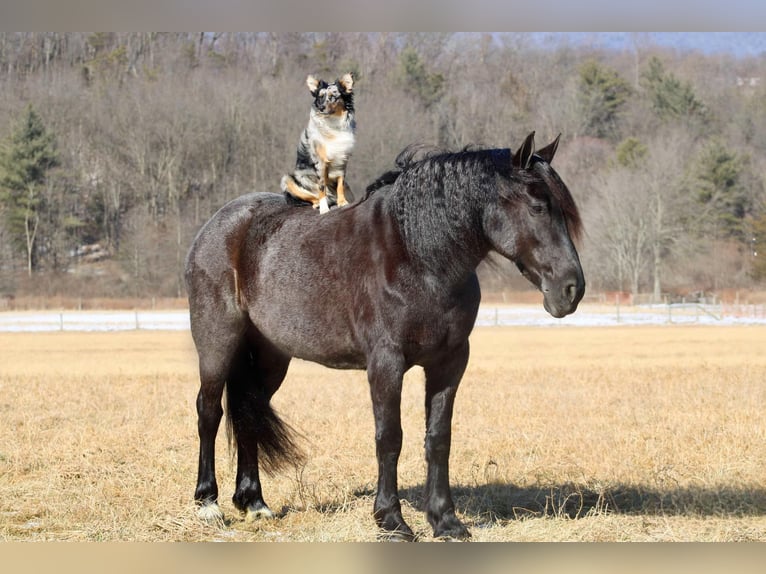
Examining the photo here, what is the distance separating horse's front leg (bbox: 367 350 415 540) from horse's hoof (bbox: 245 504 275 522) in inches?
54.9

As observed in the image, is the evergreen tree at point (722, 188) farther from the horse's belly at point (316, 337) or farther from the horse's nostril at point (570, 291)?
the horse's nostril at point (570, 291)

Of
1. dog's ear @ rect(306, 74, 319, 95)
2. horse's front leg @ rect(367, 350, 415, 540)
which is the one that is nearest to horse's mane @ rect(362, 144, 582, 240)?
dog's ear @ rect(306, 74, 319, 95)

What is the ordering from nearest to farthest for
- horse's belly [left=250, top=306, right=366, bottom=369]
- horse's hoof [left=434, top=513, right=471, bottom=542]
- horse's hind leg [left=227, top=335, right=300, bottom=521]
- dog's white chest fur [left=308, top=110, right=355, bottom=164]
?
horse's hoof [left=434, top=513, right=471, bottom=542] < horse's belly [left=250, top=306, right=366, bottom=369] < dog's white chest fur [left=308, top=110, right=355, bottom=164] < horse's hind leg [left=227, top=335, right=300, bottom=521]

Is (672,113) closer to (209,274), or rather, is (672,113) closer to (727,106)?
(727,106)

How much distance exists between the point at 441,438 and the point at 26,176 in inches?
2126

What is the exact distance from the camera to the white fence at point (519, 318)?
144 ft

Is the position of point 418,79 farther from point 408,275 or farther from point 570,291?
point 570,291

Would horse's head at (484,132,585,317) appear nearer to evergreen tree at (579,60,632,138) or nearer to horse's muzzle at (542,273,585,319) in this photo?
horse's muzzle at (542,273,585,319)

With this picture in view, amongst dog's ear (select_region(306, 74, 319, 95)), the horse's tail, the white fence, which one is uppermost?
dog's ear (select_region(306, 74, 319, 95))

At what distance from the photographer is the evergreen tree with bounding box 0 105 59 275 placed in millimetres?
54312

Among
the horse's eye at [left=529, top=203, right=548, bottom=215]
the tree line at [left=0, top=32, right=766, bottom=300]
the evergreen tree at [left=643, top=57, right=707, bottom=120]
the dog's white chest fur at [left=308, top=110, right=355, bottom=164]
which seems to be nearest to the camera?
the horse's eye at [left=529, top=203, right=548, bottom=215]

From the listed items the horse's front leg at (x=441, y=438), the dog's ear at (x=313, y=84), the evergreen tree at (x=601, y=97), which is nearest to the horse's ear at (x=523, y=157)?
the horse's front leg at (x=441, y=438)

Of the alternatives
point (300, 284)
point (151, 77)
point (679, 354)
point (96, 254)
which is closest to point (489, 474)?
point (300, 284)

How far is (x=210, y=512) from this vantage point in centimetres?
762
